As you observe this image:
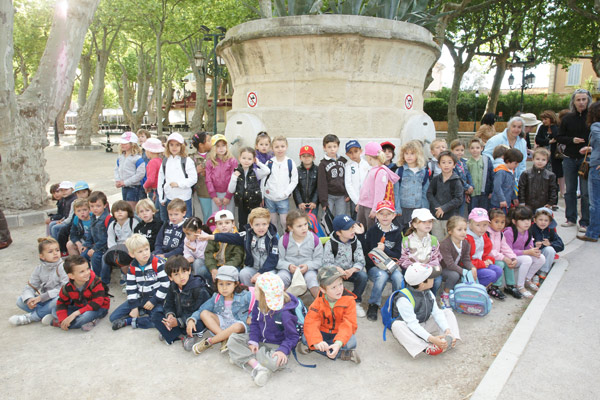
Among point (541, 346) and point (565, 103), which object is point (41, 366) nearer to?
point (541, 346)

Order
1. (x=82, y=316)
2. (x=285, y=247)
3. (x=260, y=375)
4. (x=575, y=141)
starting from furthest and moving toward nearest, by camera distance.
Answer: (x=575, y=141)
(x=285, y=247)
(x=82, y=316)
(x=260, y=375)

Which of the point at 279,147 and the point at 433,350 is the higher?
the point at 279,147

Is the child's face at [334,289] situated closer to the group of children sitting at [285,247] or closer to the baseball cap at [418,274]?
the group of children sitting at [285,247]

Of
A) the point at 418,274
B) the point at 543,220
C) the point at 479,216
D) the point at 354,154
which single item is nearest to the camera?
the point at 418,274

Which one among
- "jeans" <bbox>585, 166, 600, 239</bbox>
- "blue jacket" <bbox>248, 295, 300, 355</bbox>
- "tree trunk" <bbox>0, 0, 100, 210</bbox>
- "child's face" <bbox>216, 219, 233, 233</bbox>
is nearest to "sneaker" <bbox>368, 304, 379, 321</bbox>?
"blue jacket" <bbox>248, 295, 300, 355</bbox>

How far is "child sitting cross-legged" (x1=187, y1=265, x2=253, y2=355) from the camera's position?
3635mm

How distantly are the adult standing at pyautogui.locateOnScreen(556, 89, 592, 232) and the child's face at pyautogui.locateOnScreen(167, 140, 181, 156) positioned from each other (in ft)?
19.3

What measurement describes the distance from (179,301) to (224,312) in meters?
0.44

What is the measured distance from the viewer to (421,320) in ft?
12.3

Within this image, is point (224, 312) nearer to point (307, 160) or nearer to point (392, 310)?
point (392, 310)

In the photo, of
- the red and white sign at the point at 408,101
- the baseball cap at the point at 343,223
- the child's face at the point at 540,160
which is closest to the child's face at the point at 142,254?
the baseball cap at the point at 343,223

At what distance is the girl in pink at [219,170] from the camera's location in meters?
5.49

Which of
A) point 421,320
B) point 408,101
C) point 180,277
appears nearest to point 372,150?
point 408,101

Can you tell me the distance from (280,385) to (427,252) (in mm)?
2094
